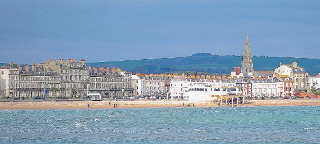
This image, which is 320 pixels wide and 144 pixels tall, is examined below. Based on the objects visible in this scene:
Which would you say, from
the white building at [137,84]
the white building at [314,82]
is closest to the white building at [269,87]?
the white building at [314,82]

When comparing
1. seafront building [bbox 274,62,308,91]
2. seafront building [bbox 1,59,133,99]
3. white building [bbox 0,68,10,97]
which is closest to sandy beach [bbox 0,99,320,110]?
seafront building [bbox 1,59,133,99]

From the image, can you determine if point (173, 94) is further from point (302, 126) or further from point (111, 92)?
point (302, 126)

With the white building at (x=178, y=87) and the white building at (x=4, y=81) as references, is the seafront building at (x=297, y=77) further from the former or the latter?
the white building at (x=4, y=81)

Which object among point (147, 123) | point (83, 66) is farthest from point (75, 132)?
point (83, 66)

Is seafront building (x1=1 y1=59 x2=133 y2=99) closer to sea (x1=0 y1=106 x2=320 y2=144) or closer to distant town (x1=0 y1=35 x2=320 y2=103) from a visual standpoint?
distant town (x1=0 y1=35 x2=320 y2=103)

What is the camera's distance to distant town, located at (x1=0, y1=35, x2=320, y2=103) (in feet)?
454

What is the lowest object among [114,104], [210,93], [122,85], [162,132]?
[162,132]

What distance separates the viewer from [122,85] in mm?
157750

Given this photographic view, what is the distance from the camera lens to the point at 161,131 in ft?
189

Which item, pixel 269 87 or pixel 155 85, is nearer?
pixel 269 87

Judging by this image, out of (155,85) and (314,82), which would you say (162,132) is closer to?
(155,85)

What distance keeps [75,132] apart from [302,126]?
761 inches

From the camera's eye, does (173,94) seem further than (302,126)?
Yes

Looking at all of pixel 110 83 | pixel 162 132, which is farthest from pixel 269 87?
pixel 162 132
